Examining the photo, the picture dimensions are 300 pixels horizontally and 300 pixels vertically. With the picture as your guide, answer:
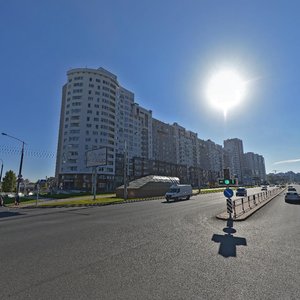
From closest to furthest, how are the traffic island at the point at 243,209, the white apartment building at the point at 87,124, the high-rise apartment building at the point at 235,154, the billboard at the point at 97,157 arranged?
the traffic island at the point at 243,209 → the billboard at the point at 97,157 → the white apartment building at the point at 87,124 → the high-rise apartment building at the point at 235,154

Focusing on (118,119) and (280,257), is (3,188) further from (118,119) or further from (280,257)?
(280,257)

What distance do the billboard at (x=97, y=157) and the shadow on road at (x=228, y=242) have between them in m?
32.0

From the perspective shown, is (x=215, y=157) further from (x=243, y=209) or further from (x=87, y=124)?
(x=243, y=209)

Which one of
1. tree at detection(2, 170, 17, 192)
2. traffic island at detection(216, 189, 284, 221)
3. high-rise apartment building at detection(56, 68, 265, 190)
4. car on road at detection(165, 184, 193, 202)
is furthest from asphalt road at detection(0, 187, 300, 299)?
tree at detection(2, 170, 17, 192)

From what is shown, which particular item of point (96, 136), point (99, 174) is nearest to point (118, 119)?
point (96, 136)

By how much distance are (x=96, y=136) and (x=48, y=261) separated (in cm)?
7950

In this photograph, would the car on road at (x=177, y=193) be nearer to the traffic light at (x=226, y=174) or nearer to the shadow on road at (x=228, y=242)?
the traffic light at (x=226, y=174)

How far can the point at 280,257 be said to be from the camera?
6.89 meters

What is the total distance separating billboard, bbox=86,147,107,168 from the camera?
40969 millimetres

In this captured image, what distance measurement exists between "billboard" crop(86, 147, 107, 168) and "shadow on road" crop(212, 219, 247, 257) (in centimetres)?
3197

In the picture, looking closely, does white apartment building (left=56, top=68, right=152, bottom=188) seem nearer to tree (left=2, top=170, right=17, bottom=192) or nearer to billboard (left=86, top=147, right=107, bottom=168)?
tree (left=2, top=170, right=17, bottom=192)

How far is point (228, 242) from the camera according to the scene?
8867mm

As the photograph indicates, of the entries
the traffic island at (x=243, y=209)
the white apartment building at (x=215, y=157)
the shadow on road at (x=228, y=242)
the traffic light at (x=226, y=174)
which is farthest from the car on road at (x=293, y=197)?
the white apartment building at (x=215, y=157)

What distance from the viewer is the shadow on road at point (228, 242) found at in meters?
7.52
